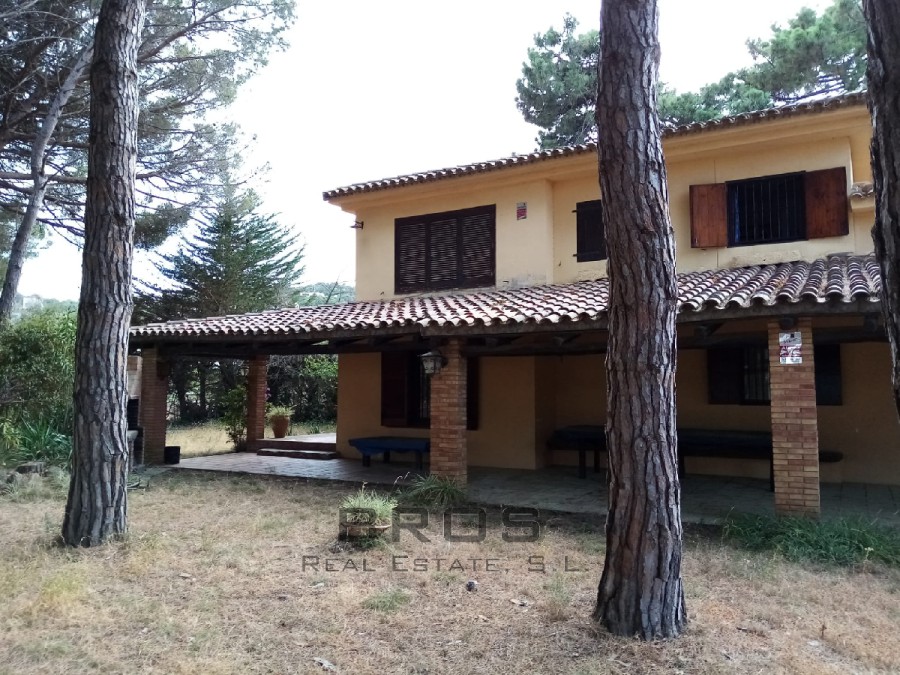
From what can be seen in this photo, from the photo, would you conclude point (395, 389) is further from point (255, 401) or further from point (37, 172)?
point (37, 172)

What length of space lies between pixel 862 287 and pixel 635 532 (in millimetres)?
3815

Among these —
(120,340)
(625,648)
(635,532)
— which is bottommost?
(625,648)

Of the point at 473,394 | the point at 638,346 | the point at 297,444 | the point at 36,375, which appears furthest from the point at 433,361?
the point at 36,375

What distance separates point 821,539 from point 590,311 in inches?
118

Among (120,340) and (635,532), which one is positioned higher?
(120,340)

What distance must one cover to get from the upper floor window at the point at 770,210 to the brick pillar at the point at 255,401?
353 inches

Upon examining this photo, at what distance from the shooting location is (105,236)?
237 inches

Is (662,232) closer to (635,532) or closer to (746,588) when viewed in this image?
(635,532)

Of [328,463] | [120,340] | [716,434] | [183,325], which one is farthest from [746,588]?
[183,325]

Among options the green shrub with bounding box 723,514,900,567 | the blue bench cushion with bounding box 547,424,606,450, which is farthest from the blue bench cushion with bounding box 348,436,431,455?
the green shrub with bounding box 723,514,900,567

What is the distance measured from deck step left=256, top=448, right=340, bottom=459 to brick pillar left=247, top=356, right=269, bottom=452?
476 millimetres

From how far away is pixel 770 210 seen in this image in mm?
9289

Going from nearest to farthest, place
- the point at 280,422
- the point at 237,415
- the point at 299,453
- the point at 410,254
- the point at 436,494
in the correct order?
the point at 436,494 < the point at 410,254 < the point at 299,453 < the point at 237,415 < the point at 280,422

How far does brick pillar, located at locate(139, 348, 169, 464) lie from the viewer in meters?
11.2
